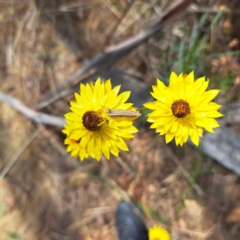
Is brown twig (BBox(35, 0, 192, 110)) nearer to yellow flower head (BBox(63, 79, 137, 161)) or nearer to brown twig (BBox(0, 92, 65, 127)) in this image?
brown twig (BBox(0, 92, 65, 127))

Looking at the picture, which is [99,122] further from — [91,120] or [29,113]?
[29,113]

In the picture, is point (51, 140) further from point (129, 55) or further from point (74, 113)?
point (74, 113)

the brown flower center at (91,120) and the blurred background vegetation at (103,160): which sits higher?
the blurred background vegetation at (103,160)

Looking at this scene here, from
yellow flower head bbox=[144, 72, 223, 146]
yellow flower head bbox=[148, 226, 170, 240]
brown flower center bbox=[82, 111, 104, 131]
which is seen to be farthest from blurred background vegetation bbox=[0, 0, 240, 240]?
brown flower center bbox=[82, 111, 104, 131]

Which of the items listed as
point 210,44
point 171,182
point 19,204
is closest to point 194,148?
point 171,182

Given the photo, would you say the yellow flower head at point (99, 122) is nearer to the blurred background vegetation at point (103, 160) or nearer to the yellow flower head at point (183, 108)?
the yellow flower head at point (183, 108)

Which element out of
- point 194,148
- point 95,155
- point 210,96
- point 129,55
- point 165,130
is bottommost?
point 95,155

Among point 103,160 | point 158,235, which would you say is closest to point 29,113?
point 103,160

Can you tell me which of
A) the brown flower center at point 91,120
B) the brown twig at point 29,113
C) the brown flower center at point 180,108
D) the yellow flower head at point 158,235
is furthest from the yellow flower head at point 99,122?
the brown twig at point 29,113
